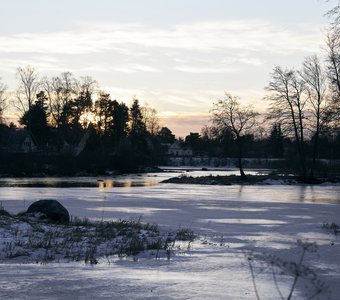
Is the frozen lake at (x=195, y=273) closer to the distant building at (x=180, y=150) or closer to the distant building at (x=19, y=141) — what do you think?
the distant building at (x=19, y=141)

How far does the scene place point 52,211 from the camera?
54.3 ft

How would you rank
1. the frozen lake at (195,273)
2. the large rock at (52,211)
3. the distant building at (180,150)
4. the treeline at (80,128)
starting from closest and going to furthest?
1. the frozen lake at (195,273)
2. the large rock at (52,211)
3. the treeline at (80,128)
4. the distant building at (180,150)

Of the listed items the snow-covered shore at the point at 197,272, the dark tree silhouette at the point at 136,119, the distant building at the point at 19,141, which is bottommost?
the snow-covered shore at the point at 197,272

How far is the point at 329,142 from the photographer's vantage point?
6931cm

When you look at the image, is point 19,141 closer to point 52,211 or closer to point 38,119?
point 38,119

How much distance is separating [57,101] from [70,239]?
295 feet

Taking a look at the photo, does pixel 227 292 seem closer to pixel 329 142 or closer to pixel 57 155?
pixel 329 142

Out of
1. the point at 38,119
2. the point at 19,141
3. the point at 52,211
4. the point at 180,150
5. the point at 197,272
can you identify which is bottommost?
the point at 197,272

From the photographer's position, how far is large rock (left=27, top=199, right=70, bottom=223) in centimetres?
1641

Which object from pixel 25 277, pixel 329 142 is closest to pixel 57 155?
pixel 329 142

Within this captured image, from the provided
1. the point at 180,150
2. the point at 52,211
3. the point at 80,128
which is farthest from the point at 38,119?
the point at 180,150

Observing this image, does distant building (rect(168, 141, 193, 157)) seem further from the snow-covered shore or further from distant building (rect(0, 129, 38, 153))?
the snow-covered shore

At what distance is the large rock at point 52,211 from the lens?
646 inches

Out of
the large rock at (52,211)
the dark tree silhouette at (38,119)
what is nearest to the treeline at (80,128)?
the dark tree silhouette at (38,119)
